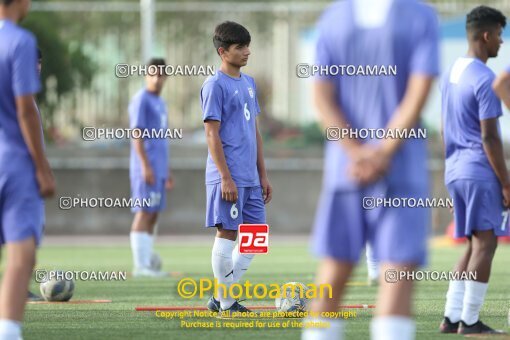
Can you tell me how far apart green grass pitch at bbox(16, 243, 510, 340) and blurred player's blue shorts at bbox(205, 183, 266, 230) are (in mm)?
867

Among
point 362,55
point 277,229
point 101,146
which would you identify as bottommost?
point 277,229

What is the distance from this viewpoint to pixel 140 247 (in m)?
14.2

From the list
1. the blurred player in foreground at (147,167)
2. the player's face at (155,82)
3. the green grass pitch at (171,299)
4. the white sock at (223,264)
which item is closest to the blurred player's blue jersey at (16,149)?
the green grass pitch at (171,299)

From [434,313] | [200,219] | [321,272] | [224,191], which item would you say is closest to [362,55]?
[321,272]

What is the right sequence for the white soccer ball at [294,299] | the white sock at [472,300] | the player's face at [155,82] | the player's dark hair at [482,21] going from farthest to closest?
the player's face at [155,82]
the white soccer ball at [294,299]
the player's dark hair at [482,21]
the white sock at [472,300]

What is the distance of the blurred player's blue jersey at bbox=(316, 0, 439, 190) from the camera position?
5.46 meters

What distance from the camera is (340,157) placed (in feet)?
18.1

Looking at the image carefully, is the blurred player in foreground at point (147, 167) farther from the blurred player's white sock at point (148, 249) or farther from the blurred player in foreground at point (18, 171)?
the blurred player in foreground at point (18, 171)

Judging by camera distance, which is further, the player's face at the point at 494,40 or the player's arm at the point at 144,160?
the player's arm at the point at 144,160

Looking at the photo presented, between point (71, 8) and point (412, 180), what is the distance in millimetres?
19391

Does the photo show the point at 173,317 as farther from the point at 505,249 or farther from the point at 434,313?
the point at 505,249

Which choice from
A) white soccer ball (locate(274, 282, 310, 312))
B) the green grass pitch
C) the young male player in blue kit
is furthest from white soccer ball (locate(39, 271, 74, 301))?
white soccer ball (locate(274, 282, 310, 312))

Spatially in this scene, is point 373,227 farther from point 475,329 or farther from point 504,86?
point 475,329

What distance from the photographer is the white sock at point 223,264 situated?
31.2ft
